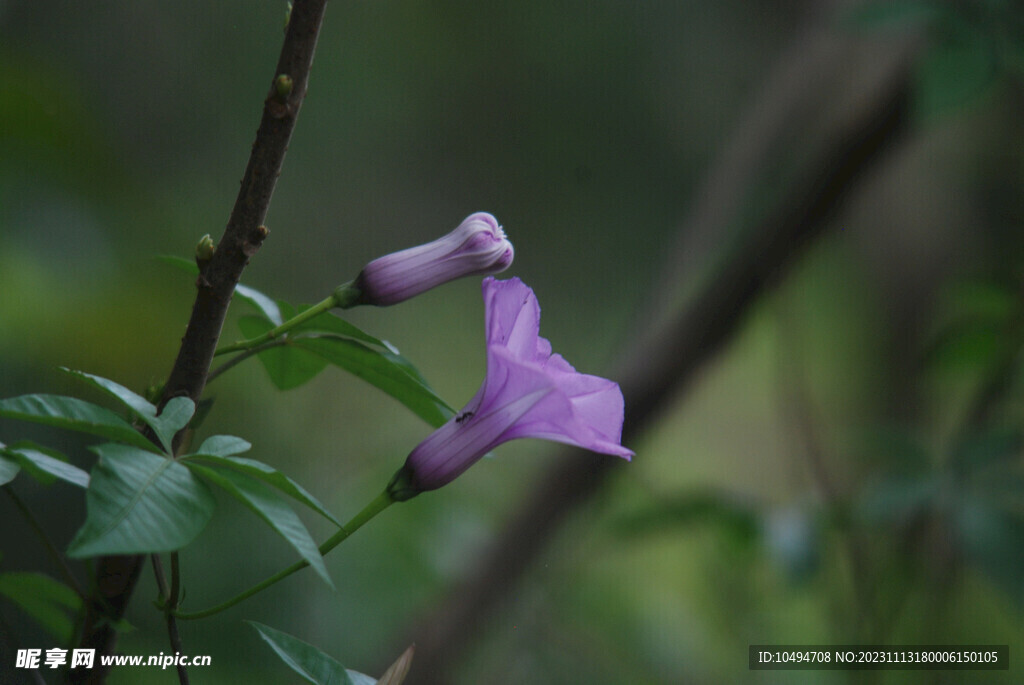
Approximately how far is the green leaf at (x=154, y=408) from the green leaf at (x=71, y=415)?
11mm

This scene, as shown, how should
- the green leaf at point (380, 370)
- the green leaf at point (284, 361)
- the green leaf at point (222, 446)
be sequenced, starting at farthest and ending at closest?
the green leaf at point (284, 361), the green leaf at point (380, 370), the green leaf at point (222, 446)

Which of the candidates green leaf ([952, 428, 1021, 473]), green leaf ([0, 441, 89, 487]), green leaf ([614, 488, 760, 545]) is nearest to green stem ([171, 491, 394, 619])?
green leaf ([0, 441, 89, 487])

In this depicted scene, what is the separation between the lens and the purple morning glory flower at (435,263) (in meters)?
0.63

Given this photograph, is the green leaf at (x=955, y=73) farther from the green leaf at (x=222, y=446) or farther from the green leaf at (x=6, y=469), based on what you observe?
the green leaf at (x=6, y=469)

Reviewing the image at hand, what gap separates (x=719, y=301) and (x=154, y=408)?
1.14 metres

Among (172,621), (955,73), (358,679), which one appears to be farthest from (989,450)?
(172,621)

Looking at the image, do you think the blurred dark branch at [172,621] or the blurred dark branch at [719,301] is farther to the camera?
the blurred dark branch at [719,301]

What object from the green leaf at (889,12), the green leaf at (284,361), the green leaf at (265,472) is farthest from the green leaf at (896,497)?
the green leaf at (265,472)

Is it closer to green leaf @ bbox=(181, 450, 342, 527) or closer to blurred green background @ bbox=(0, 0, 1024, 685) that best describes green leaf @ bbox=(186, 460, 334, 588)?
green leaf @ bbox=(181, 450, 342, 527)

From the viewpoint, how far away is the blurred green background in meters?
1.35

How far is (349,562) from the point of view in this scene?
2256 mm

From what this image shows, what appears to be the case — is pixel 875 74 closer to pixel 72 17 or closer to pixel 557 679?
pixel 557 679

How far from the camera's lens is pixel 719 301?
146cm

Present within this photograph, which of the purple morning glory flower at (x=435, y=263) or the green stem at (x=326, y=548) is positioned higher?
the purple morning glory flower at (x=435, y=263)
